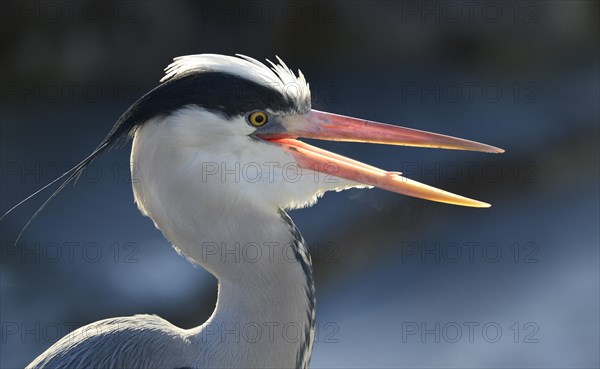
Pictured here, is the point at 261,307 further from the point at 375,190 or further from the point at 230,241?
the point at 375,190

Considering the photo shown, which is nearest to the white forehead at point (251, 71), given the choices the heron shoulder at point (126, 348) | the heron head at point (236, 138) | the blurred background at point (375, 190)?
the heron head at point (236, 138)

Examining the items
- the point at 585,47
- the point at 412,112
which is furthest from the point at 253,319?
the point at 585,47

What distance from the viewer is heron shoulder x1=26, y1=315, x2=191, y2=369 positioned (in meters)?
1.72

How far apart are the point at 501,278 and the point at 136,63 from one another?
1.95 meters

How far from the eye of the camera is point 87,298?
3598 mm

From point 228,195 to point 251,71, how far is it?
24 centimetres

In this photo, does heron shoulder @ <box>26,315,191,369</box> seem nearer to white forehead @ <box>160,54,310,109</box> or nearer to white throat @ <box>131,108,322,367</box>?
white throat @ <box>131,108,322,367</box>

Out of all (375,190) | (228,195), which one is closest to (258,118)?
(228,195)

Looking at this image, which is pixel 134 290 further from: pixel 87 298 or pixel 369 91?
pixel 369 91

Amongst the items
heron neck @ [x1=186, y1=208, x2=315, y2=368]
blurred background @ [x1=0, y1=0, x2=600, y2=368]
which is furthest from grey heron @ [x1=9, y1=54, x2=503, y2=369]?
blurred background @ [x1=0, y1=0, x2=600, y2=368]

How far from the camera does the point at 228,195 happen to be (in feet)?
5.58

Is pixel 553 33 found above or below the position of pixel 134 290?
above

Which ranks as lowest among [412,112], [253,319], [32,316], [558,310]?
[253,319]

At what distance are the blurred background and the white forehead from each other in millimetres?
1836
